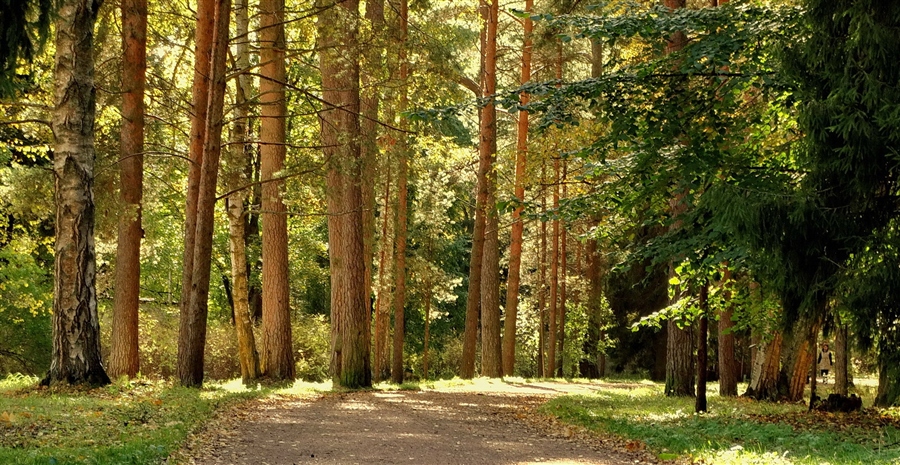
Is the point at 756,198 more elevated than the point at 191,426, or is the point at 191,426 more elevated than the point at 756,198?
the point at 756,198

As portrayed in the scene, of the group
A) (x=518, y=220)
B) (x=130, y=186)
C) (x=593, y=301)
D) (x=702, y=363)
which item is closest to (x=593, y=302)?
(x=593, y=301)

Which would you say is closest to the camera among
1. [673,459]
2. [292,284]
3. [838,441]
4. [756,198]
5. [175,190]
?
[673,459]

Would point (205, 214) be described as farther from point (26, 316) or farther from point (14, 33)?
point (26, 316)

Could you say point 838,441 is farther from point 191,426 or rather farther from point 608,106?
point 191,426

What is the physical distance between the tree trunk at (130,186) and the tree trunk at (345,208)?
325 cm

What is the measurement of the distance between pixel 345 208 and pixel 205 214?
9.23ft

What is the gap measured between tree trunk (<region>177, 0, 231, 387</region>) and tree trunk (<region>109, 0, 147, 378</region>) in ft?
5.08

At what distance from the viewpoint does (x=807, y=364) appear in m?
18.3

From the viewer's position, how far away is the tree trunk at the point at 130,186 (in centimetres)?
1562

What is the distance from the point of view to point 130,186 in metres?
16.1

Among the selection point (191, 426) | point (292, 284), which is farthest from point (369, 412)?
point (292, 284)

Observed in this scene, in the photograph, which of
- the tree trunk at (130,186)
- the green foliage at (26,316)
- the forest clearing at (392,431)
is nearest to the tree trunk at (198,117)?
the tree trunk at (130,186)

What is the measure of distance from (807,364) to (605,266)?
658 inches

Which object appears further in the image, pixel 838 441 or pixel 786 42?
pixel 786 42
